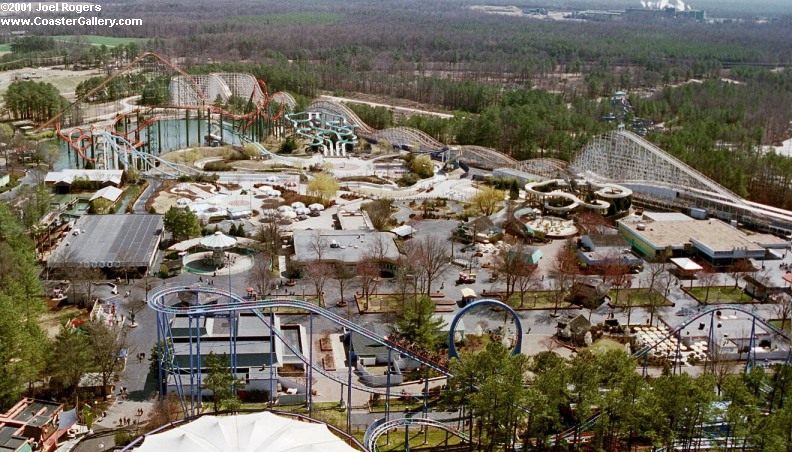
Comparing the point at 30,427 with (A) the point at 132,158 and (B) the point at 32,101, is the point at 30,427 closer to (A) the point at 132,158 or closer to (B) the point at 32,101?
(A) the point at 132,158

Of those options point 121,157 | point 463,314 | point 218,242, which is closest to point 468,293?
point 463,314

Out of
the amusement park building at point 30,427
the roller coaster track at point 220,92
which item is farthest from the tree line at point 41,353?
the roller coaster track at point 220,92

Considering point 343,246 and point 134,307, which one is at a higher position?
point 343,246

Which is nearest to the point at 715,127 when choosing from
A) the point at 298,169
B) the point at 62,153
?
the point at 298,169

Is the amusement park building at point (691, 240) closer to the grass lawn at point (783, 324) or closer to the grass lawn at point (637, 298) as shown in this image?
the grass lawn at point (637, 298)

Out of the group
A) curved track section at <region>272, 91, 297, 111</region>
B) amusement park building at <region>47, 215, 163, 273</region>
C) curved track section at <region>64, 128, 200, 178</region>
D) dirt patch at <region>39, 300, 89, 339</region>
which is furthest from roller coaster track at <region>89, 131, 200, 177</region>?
dirt patch at <region>39, 300, 89, 339</region>

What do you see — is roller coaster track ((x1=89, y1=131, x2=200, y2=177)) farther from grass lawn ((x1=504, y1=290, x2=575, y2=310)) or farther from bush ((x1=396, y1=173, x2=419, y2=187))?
grass lawn ((x1=504, y1=290, x2=575, y2=310))

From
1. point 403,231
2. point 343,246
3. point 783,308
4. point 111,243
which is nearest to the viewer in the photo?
point 783,308
